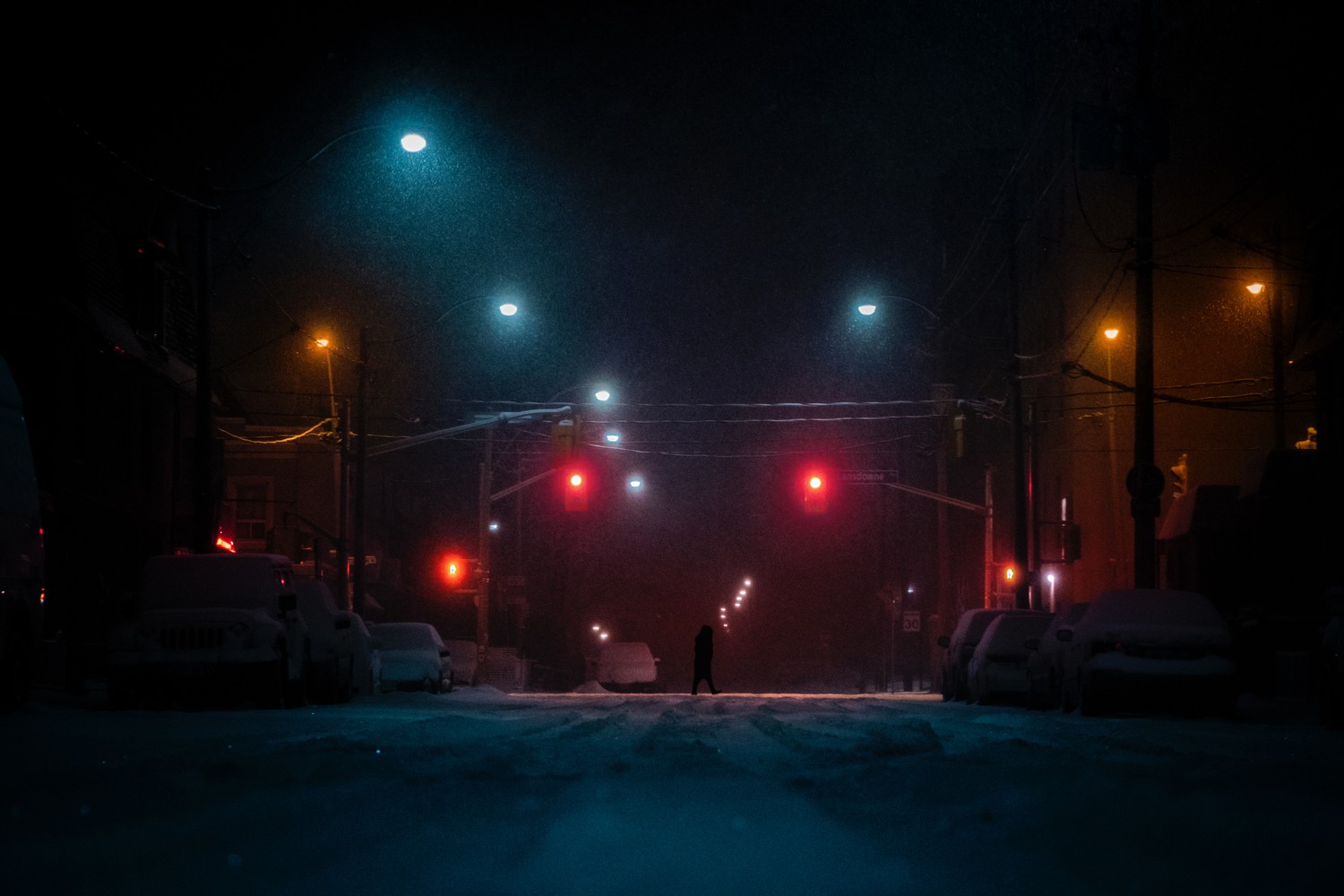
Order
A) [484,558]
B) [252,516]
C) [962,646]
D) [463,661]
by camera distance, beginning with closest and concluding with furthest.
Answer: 1. [962,646]
2. [484,558]
3. [463,661]
4. [252,516]

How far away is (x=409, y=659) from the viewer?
96.2ft

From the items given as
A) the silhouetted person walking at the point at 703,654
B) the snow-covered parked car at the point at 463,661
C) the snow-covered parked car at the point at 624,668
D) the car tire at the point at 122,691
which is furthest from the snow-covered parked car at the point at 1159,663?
the snow-covered parked car at the point at 624,668

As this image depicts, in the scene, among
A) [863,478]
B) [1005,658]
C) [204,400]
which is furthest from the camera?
[863,478]

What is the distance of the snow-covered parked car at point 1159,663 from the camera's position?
17.8 meters

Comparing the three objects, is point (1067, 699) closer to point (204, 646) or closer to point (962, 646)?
point (962, 646)

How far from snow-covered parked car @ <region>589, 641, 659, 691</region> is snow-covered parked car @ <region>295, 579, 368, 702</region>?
3493 centimetres

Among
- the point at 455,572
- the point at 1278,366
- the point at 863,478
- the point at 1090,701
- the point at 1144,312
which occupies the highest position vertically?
the point at 1278,366

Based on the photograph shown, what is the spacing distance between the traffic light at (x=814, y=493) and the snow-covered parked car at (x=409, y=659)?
11683 millimetres

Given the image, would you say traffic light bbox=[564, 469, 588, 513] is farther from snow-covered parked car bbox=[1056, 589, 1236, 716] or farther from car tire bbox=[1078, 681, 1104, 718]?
car tire bbox=[1078, 681, 1104, 718]

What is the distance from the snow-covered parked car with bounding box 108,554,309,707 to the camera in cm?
1806

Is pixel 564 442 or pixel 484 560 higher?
pixel 564 442

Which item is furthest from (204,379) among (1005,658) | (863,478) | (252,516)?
(252,516)

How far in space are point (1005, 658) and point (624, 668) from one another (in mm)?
35769

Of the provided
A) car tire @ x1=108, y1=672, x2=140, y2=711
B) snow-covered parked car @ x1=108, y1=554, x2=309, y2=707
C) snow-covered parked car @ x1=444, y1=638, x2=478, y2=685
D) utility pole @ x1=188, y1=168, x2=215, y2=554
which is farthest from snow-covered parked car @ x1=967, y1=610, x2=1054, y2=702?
snow-covered parked car @ x1=444, y1=638, x2=478, y2=685
